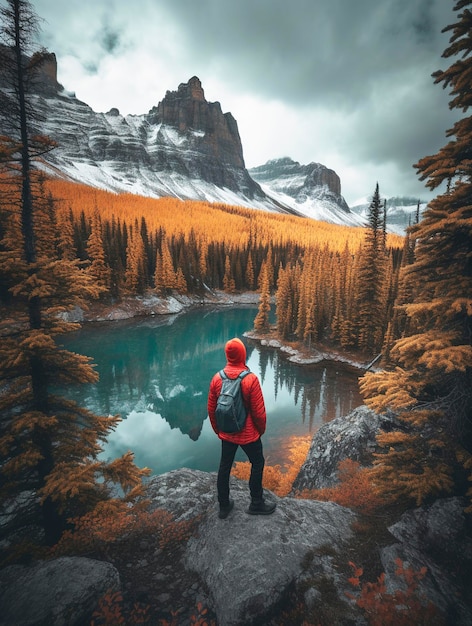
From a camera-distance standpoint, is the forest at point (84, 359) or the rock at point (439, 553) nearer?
the rock at point (439, 553)

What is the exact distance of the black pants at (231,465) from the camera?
540 centimetres

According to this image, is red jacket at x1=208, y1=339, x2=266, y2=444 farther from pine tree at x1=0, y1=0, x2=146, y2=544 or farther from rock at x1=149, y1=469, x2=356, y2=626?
pine tree at x1=0, y1=0, x2=146, y2=544

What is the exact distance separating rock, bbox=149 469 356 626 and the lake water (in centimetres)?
1031

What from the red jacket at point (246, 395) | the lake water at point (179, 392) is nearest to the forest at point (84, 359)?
the red jacket at point (246, 395)

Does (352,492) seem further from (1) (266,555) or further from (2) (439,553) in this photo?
(1) (266,555)

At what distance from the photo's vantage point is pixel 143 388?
32.6 metres

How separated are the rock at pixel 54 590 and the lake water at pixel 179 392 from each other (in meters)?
9.91

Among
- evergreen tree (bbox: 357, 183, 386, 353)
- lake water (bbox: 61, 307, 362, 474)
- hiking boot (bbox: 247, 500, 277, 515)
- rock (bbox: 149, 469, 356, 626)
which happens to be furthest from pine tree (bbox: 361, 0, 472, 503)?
evergreen tree (bbox: 357, 183, 386, 353)

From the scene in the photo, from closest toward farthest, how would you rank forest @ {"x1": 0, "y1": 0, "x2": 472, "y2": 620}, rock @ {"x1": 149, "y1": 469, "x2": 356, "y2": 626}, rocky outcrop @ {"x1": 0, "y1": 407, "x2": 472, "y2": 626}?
rocky outcrop @ {"x1": 0, "y1": 407, "x2": 472, "y2": 626}
rock @ {"x1": 149, "y1": 469, "x2": 356, "y2": 626}
forest @ {"x1": 0, "y1": 0, "x2": 472, "y2": 620}

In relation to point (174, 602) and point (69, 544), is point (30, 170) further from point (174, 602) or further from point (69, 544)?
point (174, 602)

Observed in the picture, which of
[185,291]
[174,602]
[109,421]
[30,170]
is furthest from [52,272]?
[185,291]

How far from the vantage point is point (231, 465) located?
17.3ft

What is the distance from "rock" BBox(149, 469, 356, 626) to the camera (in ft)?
14.5

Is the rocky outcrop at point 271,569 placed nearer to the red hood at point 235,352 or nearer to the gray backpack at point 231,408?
the gray backpack at point 231,408
